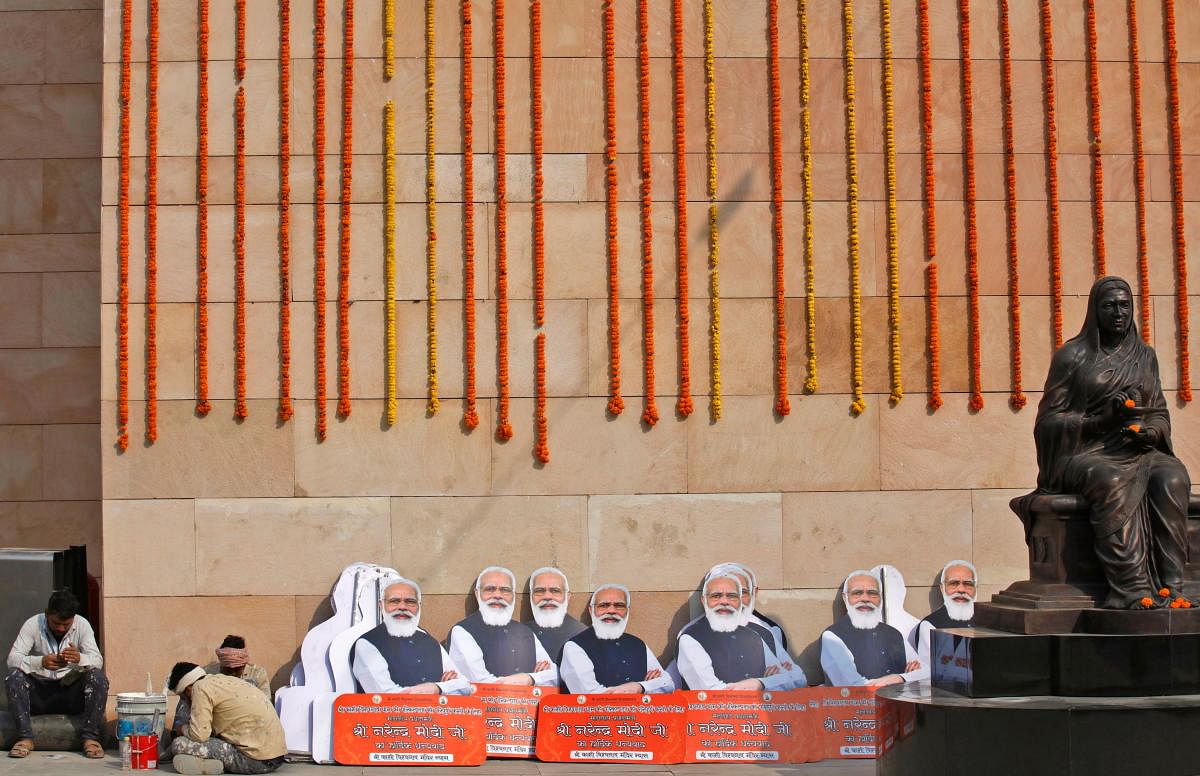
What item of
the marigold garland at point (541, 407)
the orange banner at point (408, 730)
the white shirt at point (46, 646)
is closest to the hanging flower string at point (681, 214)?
the marigold garland at point (541, 407)

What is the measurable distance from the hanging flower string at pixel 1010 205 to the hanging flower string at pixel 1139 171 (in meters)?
0.93

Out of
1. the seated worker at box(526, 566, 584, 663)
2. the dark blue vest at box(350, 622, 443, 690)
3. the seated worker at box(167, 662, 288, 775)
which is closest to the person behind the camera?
the seated worker at box(167, 662, 288, 775)

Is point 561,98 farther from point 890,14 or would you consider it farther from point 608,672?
point 608,672

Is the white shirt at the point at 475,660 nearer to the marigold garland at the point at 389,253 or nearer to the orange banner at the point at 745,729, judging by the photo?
the orange banner at the point at 745,729

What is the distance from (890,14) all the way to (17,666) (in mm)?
7684

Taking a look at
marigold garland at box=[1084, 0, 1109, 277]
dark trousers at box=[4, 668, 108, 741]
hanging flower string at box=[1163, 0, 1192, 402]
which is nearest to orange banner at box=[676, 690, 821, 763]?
dark trousers at box=[4, 668, 108, 741]

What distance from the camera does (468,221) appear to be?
10.6 m

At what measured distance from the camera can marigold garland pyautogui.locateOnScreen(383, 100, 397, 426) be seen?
10461 millimetres

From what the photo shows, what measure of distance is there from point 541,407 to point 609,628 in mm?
1667

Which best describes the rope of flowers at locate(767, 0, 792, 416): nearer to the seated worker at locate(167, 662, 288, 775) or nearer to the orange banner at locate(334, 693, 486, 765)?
the orange banner at locate(334, 693, 486, 765)

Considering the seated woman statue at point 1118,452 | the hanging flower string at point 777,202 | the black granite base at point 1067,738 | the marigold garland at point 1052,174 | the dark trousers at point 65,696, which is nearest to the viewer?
the black granite base at point 1067,738

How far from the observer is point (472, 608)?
1040cm

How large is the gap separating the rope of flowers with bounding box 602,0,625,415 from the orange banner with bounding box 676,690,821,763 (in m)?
2.29

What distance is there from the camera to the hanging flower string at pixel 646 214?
10.5 meters
